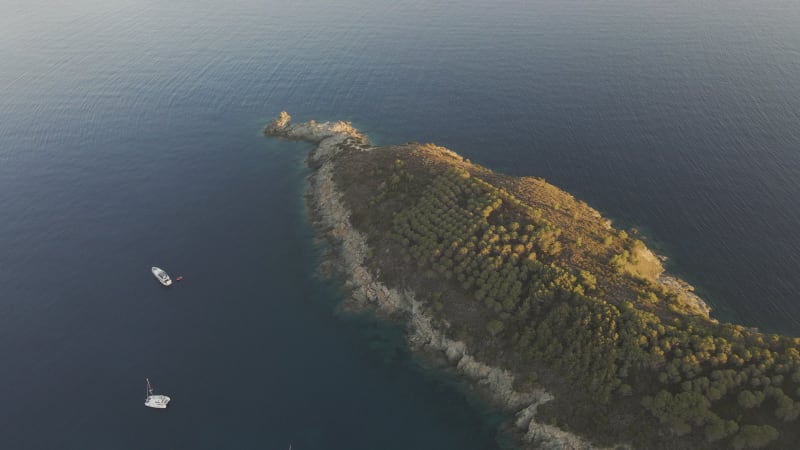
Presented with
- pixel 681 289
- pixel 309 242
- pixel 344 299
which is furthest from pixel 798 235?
pixel 309 242

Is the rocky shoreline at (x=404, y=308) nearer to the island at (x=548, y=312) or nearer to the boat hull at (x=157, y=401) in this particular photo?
the island at (x=548, y=312)

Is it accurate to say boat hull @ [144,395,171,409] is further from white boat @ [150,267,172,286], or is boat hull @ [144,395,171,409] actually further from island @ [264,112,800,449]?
island @ [264,112,800,449]

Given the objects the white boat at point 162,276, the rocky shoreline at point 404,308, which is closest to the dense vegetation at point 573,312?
the rocky shoreline at point 404,308

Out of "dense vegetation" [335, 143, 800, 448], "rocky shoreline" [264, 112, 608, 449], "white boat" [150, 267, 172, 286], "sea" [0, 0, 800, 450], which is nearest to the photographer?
"dense vegetation" [335, 143, 800, 448]

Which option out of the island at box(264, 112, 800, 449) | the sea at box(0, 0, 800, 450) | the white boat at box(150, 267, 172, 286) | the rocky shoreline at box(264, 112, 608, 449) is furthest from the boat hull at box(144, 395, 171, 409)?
the rocky shoreline at box(264, 112, 608, 449)

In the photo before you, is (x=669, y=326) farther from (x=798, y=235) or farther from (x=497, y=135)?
(x=497, y=135)

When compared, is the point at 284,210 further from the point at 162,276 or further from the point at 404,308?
the point at 404,308

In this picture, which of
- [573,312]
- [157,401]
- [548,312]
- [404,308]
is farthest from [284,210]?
[573,312]
